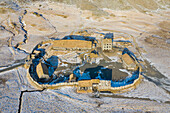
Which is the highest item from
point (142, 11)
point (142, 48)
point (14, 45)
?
point (142, 11)

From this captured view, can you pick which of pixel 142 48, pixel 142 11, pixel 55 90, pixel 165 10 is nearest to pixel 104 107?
pixel 55 90

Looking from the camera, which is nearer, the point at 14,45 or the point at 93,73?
the point at 93,73

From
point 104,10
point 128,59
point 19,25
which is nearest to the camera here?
point 128,59

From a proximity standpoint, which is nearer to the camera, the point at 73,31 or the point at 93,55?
the point at 93,55

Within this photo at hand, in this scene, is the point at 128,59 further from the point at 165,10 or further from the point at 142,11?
the point at 165,10

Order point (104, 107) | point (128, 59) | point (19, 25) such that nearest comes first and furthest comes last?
point (104, 107)
point (128, 59)
point (19, 25)

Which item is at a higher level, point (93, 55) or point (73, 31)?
point (93, 55)

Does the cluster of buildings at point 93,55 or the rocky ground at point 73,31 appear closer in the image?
the rocky ground at point 73,31

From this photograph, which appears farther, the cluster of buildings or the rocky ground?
the cluster of buildings
